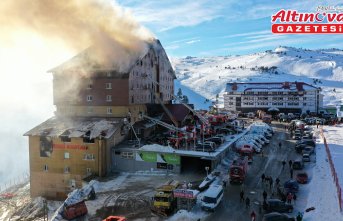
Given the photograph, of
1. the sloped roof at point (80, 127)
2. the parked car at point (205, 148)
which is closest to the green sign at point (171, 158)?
the parked car at point (205, 148)

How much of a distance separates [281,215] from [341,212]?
5.87 metres

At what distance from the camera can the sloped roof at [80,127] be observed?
44.8 m

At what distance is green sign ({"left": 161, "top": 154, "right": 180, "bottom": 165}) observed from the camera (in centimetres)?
4264

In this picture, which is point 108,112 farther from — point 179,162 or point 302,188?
point 302,188

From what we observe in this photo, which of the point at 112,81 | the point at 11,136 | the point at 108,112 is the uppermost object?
the point at 112,81

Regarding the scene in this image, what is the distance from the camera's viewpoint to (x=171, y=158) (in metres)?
42.9

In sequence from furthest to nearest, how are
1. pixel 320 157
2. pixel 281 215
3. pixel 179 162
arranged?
pixel 320 157
pixel 179 162
pixel 281 215

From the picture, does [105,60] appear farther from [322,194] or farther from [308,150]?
[322,194]

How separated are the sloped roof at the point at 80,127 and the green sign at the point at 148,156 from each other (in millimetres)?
4873

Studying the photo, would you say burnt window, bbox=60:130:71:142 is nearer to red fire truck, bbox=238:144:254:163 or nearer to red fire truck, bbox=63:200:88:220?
red fire truck, bbox=63:200:88:220

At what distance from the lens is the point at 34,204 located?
141ft

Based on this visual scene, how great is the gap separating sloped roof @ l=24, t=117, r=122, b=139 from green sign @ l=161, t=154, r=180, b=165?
7566 millimetres

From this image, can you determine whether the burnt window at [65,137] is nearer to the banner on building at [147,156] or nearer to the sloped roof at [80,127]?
the sloped roof at [80,127]

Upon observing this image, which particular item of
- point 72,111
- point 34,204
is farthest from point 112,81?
point 34,204
